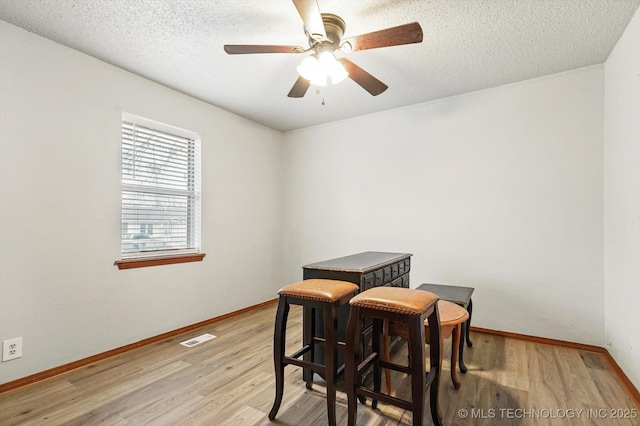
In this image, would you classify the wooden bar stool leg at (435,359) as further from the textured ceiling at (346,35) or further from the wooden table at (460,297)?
the textured ceiling at (346,35)

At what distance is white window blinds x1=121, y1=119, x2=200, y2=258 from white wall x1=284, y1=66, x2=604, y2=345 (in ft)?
5.96

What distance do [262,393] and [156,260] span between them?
169 cm

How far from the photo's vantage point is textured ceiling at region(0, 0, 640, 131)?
1951 mm

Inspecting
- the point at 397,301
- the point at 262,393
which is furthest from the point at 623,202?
the point at 262,393

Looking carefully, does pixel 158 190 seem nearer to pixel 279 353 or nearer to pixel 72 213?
pixel 72 213

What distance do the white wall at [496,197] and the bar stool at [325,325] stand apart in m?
1.90

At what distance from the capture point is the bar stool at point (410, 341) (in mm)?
1450

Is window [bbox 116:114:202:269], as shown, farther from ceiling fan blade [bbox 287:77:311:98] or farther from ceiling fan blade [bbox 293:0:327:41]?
ceiling fan blade [bbox 293:0:327:41]

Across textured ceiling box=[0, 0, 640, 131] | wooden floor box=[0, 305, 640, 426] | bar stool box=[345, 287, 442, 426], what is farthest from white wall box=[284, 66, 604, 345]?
bar stool box=[345, 287, 442, 426]

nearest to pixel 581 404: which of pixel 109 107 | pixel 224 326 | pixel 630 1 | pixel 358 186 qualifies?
pixel 630 1

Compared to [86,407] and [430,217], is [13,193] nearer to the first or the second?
[86,407]

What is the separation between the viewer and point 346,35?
2258 millimetres

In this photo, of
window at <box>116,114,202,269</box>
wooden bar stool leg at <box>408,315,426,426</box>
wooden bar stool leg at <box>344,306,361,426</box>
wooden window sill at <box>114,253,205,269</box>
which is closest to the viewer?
wooden bar stool leg at <box>408,315,426,426</box>

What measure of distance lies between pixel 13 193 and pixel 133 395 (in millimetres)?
1631
